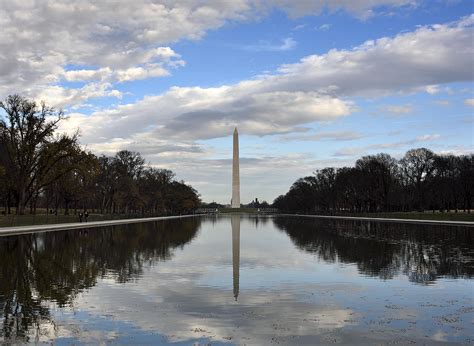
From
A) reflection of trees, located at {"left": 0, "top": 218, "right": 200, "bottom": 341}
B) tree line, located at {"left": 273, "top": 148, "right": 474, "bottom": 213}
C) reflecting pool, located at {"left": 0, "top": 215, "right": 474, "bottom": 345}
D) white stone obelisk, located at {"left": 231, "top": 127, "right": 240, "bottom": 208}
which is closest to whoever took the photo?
reflecting pool, located at {"left": 0, "top": 215, "right": 474, "bottom": 345}

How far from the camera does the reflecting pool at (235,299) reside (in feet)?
28.7

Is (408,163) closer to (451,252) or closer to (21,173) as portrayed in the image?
(21,173)

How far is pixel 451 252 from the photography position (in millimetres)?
23297

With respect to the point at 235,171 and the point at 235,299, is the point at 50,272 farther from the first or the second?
the point at 235,171

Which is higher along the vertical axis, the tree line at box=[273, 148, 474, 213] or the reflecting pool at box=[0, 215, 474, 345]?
the tree line at box=[273, 148, 474, 213]

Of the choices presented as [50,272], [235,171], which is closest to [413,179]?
[235,171]

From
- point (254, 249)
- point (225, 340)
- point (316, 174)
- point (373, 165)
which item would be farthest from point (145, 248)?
point (316, 174)

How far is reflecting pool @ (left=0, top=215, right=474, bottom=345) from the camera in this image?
8.73 m

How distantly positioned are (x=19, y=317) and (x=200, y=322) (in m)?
3.52

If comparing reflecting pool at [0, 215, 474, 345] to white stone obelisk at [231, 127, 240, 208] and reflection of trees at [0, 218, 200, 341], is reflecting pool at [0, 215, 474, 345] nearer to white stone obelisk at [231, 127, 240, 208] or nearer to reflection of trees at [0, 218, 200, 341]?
reflection of trees at [0, 218, 200, 341]

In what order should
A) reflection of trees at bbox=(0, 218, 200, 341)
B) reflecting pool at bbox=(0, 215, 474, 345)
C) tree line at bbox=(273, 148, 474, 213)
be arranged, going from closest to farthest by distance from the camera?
reflecting pool at bbox=(0, 215, 474, 345) < reflection of trees at bbox=(0, 218, 200, 341) < tree line at bbox=(273, 148, 474, 213)

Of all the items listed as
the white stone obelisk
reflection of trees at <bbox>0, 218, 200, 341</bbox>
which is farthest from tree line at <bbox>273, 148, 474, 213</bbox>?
reflection of trees at <bbox>0, 218, 200, 341</bbox>

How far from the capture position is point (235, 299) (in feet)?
39.3

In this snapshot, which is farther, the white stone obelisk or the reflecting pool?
the white stone obelisk
